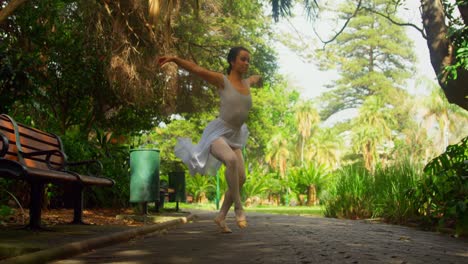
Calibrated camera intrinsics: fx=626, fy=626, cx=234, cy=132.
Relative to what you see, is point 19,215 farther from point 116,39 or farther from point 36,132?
point 116,39

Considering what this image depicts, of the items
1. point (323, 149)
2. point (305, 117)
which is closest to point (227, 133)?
point (305, 117)

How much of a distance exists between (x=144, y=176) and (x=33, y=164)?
11.4 ft

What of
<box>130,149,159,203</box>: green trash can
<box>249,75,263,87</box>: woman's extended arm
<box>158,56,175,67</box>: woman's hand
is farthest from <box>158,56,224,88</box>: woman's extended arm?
<box>130,149,159,203</box>: green trash can

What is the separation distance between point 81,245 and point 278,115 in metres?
56.2

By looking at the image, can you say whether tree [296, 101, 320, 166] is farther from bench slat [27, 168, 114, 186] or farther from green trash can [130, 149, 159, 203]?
bench slat [27, 168, 114, 186]

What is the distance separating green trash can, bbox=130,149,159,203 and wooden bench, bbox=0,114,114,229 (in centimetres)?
209

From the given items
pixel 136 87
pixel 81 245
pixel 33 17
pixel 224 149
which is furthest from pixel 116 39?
pixel 81 245

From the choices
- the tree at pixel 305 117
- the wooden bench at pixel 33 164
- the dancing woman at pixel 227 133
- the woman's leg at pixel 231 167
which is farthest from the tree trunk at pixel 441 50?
the tree at pixel 305 117

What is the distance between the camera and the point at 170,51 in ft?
44.4

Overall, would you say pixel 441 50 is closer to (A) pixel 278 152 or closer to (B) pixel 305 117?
(A) pixel 278 152

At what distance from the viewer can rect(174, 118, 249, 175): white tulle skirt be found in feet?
24.6

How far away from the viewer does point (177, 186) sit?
1650 cm

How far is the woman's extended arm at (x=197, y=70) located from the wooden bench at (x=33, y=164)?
1589mm

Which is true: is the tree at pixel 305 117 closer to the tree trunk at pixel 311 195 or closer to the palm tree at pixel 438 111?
the palm tree at pixel 438 111
